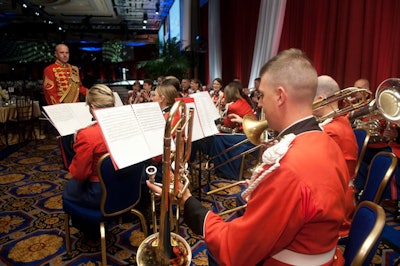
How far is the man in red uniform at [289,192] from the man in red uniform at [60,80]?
4.12 m

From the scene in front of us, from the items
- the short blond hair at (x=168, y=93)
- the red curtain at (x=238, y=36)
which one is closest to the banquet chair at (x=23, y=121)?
the short blond hair at (x=168, y=93)

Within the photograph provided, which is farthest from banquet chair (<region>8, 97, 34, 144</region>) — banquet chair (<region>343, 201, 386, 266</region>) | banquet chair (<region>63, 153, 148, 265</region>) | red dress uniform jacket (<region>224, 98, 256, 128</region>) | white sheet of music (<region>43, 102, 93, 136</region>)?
banquet chair (<region>343, 201, 386, 266</region>)

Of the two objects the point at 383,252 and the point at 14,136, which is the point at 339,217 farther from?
the point at 14,136

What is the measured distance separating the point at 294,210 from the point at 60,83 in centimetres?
451

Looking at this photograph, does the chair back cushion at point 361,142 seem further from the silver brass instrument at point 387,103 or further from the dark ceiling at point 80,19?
the dark ceiling at point 80,19

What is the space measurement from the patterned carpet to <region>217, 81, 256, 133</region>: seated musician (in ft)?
2.82

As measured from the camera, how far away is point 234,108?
451cm

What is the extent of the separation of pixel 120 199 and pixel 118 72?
75.2ft

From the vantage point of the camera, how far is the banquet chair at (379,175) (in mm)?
1686

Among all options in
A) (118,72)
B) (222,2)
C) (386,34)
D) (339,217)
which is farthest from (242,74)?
(118,72)


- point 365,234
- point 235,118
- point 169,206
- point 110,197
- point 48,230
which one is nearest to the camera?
point 365,234

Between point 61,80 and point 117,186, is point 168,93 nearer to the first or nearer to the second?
point 117,186

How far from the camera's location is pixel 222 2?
999 cm

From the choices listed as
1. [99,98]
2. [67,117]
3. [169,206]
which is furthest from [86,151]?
[67,117]
